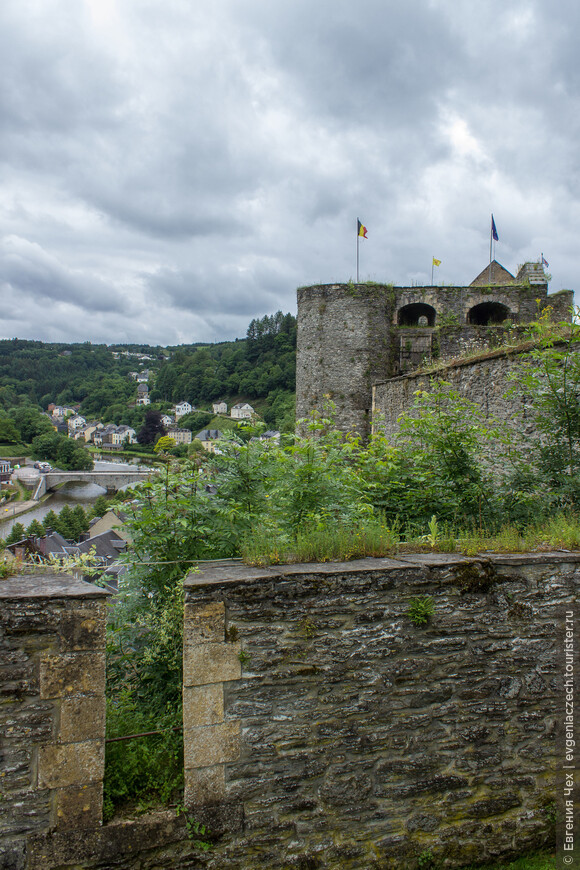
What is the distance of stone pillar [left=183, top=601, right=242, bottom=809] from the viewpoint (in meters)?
3.03

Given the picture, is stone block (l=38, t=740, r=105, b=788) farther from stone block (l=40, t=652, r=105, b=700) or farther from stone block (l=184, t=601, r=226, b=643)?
stone block (l=184, t=601, r=226, b=643)

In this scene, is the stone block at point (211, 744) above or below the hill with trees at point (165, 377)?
below

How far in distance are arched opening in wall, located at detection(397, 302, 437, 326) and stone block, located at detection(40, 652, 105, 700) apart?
1839 cm

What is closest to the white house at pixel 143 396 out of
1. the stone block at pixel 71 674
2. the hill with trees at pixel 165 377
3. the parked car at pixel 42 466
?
the hill with trees at pixel 165 377

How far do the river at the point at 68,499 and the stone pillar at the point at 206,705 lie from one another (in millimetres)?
55987

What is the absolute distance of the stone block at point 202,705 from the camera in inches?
119

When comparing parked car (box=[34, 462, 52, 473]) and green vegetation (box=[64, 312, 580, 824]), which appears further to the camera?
parked car (box=[34, 462, 52, 473])

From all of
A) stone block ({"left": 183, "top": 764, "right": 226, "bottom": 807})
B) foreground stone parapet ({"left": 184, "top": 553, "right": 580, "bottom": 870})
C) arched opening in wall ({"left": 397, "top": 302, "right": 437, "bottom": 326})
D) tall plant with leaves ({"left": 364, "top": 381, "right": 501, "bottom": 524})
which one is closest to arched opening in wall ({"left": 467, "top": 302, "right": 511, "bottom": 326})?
arched opening in wall ({"left": 397, "top": 302, "right": 437, "bottom": 326})

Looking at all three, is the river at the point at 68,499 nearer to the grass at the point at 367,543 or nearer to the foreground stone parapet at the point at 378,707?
the grass at the point at 367,543

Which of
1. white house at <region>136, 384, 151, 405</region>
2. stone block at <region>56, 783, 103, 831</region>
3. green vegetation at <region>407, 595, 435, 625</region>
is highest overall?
white house at <region>136, 384, 151, 405</region>

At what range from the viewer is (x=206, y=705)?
3.06m

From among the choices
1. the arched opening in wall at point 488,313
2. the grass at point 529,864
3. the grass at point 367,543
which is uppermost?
the arched opening in wall at point 488,313

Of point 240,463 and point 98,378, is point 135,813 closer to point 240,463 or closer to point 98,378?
point 240,463

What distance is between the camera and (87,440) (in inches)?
5015
